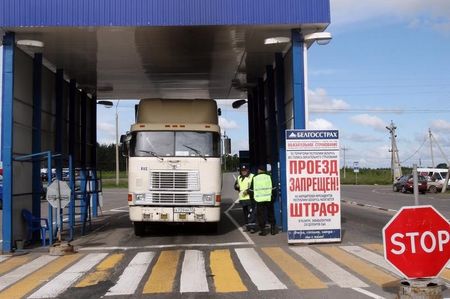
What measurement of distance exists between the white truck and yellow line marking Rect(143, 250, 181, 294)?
97.6 inches

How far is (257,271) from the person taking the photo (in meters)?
10.3

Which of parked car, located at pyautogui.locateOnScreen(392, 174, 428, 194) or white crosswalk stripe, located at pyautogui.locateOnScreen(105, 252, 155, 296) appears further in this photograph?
parked car, located at pyautogui.locateOnScreen(392, 174, 428, 194)

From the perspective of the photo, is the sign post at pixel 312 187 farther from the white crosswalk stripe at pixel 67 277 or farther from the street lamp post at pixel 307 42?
the white crosswalk stripe at pixel 67 277

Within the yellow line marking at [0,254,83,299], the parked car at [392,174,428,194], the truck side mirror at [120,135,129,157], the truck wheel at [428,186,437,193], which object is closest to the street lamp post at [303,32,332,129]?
the truck side mirror at [120,135,129,157]

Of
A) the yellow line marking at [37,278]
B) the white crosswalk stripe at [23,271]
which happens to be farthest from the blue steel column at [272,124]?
the white crosswalk stripe at [23,271]

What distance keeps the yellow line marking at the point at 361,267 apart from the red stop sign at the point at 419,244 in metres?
1.65

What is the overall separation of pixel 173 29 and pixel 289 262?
7.03 meters

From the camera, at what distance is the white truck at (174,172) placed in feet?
51.0

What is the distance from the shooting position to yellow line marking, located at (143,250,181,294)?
8.96 m

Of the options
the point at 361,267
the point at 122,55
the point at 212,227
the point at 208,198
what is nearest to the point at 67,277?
the point at 361,267

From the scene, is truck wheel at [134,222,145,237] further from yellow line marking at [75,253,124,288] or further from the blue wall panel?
the blue wall panel

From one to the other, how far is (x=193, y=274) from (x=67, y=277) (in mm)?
2281

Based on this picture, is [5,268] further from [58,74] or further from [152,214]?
[58,74]

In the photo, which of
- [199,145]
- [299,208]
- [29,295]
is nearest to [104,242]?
[199,145]
